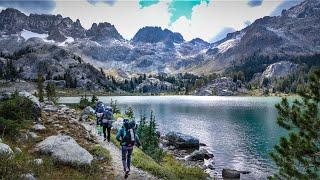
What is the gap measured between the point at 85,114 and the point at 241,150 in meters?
24.4

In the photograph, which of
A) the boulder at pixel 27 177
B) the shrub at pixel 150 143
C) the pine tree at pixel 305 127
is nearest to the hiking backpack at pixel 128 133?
the boulder at pixel 27 177

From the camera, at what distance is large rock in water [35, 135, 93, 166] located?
1977cm

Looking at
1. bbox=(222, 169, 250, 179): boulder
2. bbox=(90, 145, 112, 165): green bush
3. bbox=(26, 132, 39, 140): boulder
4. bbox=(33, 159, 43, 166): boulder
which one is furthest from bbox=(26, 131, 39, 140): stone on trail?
bbox=(222, 169, 250, 179): boulder

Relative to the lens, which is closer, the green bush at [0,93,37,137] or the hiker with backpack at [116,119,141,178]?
the hiker with backpack at [116,119,141,178]

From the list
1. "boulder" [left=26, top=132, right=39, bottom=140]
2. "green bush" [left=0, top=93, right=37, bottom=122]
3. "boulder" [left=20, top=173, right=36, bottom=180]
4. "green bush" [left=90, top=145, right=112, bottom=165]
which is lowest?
"green bush" [left=90, top=145, right=112, bottom=165]

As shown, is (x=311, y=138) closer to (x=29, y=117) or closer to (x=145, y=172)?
(x=145, y=172)

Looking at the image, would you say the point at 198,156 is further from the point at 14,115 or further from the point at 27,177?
the point at 27,177

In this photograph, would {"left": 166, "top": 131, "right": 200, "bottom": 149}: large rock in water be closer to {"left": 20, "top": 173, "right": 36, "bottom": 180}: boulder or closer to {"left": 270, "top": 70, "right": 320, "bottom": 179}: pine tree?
{"left": 270, "top": 70, "right": 320, "bottom": 179}: pine tree

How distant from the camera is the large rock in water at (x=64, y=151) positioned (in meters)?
19.8

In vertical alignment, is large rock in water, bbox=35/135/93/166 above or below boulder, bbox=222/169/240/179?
above

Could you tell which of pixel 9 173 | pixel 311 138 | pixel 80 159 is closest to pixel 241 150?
pixel 311 138

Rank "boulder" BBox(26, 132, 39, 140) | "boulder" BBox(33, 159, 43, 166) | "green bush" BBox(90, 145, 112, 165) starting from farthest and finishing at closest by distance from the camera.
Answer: "boulder" BBox(26, 132, 39, 140)
"green bush" BBox(90, 145, 112, 165)
"boulder" BBox(33, 159, 43, 166)

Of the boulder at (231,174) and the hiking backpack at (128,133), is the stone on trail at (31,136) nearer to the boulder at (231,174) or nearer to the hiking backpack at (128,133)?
the hiking backpack at (128,133)

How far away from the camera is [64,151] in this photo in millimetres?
20547
